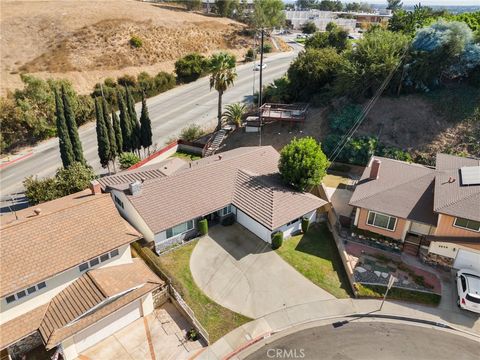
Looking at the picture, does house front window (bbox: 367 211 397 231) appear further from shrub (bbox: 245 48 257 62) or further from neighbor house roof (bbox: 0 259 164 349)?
shrub (bbox: 245 48 257 62)

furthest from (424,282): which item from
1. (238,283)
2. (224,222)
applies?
(224,222)

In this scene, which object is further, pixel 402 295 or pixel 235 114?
pixel 235 114

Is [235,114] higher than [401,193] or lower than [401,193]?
higher

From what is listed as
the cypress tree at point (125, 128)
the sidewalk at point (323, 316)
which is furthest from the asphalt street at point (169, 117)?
the sidewalk at point (323, 316)

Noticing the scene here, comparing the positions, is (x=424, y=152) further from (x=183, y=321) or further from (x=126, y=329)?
(x=126, y=329)

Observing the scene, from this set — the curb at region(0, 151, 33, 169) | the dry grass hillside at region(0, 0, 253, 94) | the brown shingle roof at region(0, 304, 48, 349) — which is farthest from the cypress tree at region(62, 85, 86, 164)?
the dry grass hillside at region(0, 0, 253, 94)

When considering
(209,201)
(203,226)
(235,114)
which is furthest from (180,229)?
(235,114)

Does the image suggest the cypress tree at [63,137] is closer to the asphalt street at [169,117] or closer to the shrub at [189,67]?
the asphalt street at [169,117]

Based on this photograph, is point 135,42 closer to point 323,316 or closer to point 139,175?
point 139,175
